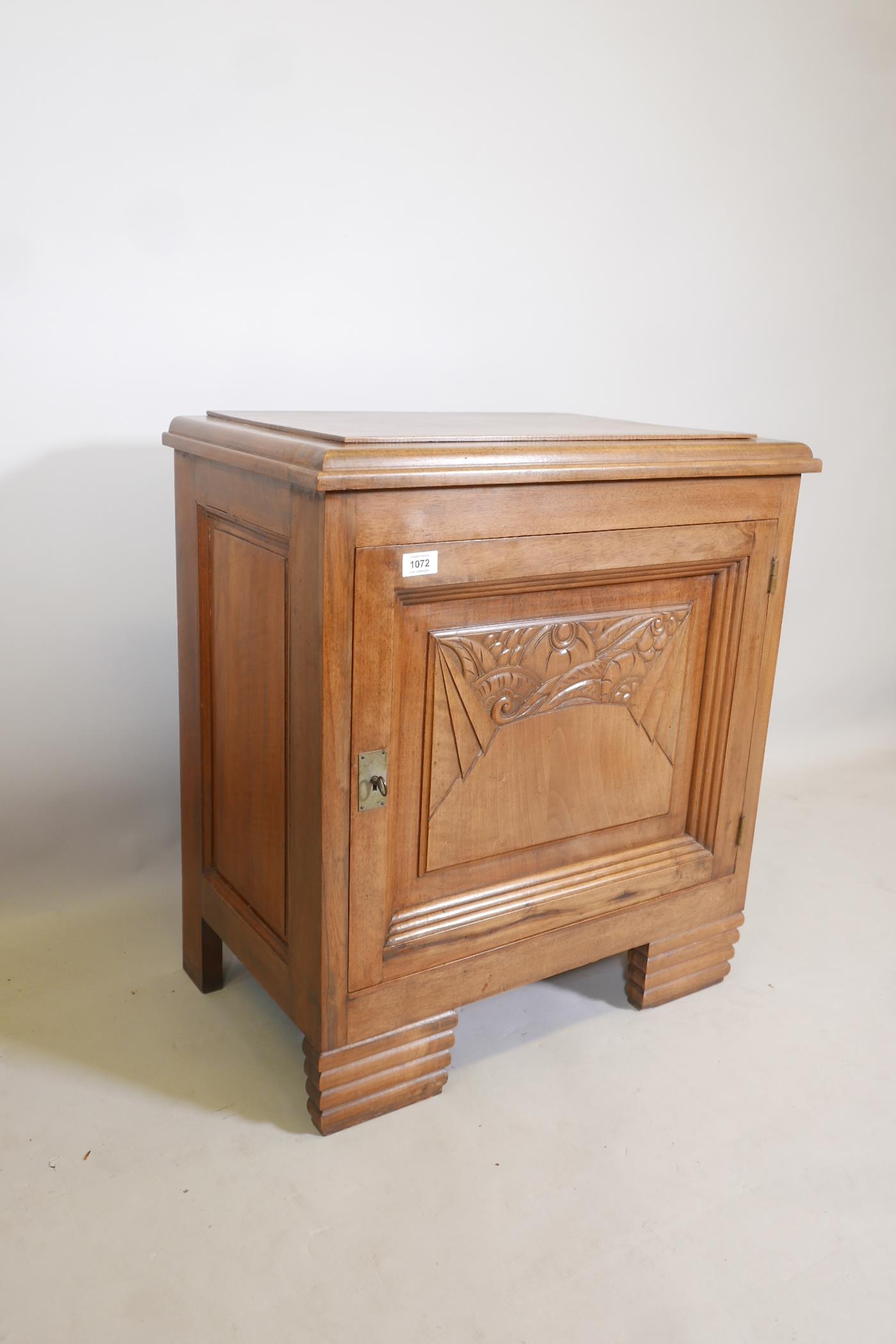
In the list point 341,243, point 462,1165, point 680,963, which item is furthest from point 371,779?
point 341,243

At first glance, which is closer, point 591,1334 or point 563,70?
point 591,1334

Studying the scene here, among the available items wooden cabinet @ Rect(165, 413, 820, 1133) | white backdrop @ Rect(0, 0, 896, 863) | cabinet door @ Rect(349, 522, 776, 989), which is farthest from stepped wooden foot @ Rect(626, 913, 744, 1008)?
white backdrop @ Rect(0, 0, 896, 863)

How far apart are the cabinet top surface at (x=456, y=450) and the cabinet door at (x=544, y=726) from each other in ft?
0.28

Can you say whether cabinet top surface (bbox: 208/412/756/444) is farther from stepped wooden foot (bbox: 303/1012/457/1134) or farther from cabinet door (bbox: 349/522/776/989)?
stepped wooden foot (bbox: 303/1012/457/1134)

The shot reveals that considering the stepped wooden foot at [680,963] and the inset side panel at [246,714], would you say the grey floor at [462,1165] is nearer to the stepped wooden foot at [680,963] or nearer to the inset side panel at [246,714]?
the stepped wooden foot at [680,963]

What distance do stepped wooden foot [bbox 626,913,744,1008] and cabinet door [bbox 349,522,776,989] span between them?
0.11 m

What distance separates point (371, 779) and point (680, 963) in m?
0.74

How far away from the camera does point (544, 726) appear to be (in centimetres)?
152

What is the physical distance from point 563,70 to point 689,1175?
1934 mm

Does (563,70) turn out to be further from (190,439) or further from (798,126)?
(190,439)

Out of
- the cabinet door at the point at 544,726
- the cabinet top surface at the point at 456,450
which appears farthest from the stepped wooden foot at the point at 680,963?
the cabinet top surface at the point at 456,450

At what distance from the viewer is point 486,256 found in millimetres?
2148

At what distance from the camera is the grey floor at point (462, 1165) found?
123cm

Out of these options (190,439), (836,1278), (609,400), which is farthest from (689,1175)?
(609,400)
